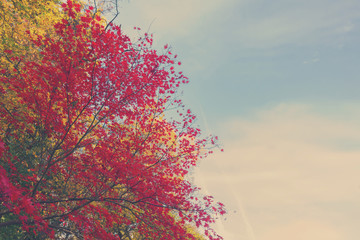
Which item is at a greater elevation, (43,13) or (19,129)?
(43,13)

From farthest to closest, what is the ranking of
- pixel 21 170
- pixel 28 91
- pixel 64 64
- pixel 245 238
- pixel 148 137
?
1. pixel 245 238
2. pixel 148 137
3. pixel 21 170
4. pixel 28 91
5. pixel 64 64

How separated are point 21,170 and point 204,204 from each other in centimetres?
784

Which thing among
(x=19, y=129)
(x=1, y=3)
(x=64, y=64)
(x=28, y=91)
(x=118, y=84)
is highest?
(x=1, y=3)

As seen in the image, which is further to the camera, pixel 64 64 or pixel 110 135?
pixel 110 135

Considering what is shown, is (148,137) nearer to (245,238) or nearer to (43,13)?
(43,13)

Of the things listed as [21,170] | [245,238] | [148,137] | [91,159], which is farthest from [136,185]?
[245,238]

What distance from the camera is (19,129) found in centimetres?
1073

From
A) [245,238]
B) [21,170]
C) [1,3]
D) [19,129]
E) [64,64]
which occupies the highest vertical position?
[245,238]

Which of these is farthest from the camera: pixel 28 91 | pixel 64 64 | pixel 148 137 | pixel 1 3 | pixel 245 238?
pixel 245 238

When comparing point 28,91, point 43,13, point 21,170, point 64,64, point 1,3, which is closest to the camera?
point 64,64

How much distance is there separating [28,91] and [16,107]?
3.46 ft

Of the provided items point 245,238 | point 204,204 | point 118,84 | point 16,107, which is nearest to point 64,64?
point 118,84

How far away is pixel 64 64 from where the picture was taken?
27.4 feet

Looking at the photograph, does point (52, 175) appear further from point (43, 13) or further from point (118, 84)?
point (43, 13)
